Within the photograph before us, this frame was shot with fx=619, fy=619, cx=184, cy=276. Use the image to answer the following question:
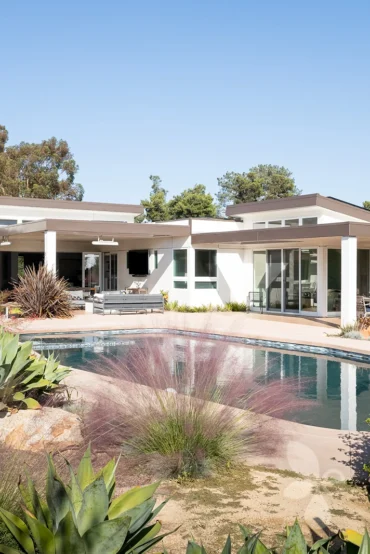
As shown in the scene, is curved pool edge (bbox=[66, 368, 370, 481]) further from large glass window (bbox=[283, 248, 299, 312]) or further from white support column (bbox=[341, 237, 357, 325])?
large glass window (bbox=[283, 248, 299, 312])

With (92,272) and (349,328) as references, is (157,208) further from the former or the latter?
(349,328)

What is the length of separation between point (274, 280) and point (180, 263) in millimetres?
3632

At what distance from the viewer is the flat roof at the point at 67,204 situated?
24.8 meters

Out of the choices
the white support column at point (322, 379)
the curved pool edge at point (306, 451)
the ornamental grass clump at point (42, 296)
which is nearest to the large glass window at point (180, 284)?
the ornamental grass clump at point (42, 296)

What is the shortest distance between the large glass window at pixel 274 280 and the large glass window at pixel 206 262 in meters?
2.02

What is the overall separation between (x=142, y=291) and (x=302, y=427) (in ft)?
60.4

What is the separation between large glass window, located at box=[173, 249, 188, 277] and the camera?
22.8 metres

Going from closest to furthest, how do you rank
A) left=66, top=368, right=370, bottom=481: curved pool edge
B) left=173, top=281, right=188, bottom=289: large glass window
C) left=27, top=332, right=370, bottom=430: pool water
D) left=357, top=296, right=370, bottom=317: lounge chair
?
left=66, top=368, right=370, bottom=481: curved pool edge
left=27, top=332, right=370, bottom=430: pool water
left=357, top=296, right=370, bottom=317: lounge chair
left=173, top=281, right=188, bottom=289: large glass window

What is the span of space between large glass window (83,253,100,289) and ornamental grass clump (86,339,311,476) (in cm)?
2362

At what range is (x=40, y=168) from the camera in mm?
47812

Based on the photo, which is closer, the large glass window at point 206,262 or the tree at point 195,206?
the large glass window at point 206,262

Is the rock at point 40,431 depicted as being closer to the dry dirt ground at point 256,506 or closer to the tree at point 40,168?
the dry dirt ground at point 256,506

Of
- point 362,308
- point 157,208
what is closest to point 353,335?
point 362,308

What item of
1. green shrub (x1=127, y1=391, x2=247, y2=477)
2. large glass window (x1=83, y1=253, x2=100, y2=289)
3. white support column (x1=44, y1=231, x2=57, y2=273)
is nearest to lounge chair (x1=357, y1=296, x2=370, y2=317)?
white support column (x1=44, y1=231, x2=57, y2=273)
